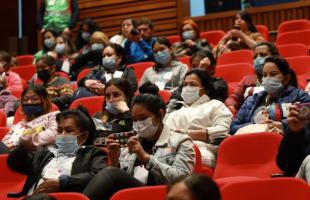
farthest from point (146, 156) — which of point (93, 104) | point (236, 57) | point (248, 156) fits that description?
point (236, 57)

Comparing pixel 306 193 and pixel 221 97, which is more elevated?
pixel 221 97

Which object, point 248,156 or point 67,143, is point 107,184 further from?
point 248,156

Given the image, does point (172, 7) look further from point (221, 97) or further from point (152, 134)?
point (152, 134)

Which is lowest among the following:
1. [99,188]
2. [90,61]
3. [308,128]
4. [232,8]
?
[99,188]

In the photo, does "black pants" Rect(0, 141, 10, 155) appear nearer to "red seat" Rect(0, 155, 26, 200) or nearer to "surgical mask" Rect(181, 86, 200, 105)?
"red seat" Rect(0, 155, 26, 200)

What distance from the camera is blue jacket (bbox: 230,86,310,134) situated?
335 cm

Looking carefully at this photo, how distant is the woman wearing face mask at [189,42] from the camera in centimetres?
590

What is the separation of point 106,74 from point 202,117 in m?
1.46

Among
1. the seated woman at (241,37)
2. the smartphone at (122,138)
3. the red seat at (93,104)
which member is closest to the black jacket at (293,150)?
the smartphone at (122,138)

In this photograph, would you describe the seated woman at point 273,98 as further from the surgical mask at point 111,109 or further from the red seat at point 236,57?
the red seat at point 236,57

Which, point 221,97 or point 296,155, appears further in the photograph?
point 221,97

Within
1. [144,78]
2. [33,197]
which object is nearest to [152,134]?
[33,197]

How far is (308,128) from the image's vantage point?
261 centimetres

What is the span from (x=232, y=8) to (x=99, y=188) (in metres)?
5.16
